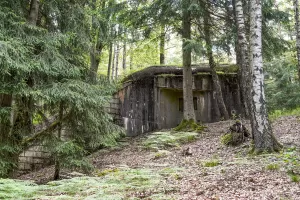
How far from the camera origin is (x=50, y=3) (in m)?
7.57

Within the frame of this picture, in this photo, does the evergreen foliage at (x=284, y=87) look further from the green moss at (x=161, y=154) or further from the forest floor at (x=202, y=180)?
the green moss at (x=161, y=154)

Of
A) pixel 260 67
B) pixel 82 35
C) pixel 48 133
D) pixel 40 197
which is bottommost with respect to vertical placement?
pixel 40 197

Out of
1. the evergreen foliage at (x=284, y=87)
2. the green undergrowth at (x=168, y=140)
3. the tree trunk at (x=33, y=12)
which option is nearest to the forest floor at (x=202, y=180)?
the green undergrowth at (x=168, y=140)

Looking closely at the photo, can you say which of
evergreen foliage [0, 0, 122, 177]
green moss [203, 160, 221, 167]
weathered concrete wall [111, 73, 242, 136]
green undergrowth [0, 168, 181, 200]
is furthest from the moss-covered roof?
green undergrowth [0, 168, 181, 200]

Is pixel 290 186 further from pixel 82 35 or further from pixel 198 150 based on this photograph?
pixel 82 35

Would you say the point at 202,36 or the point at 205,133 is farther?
the point at 202,36

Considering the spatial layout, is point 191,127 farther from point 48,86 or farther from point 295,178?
point 295,178

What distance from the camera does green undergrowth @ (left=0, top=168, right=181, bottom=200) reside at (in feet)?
13.5

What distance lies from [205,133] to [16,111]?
21.4 feet

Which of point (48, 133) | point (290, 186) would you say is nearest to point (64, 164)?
point (48, 133)

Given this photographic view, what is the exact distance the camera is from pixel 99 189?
4.54 metres

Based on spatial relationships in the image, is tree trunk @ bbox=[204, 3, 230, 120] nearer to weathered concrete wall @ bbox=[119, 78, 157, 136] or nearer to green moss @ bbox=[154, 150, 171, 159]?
weathered concrete wall @ bbox=[119, 78, 157, 136]

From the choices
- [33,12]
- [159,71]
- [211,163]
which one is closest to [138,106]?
[159,71]

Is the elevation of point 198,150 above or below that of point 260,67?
below
